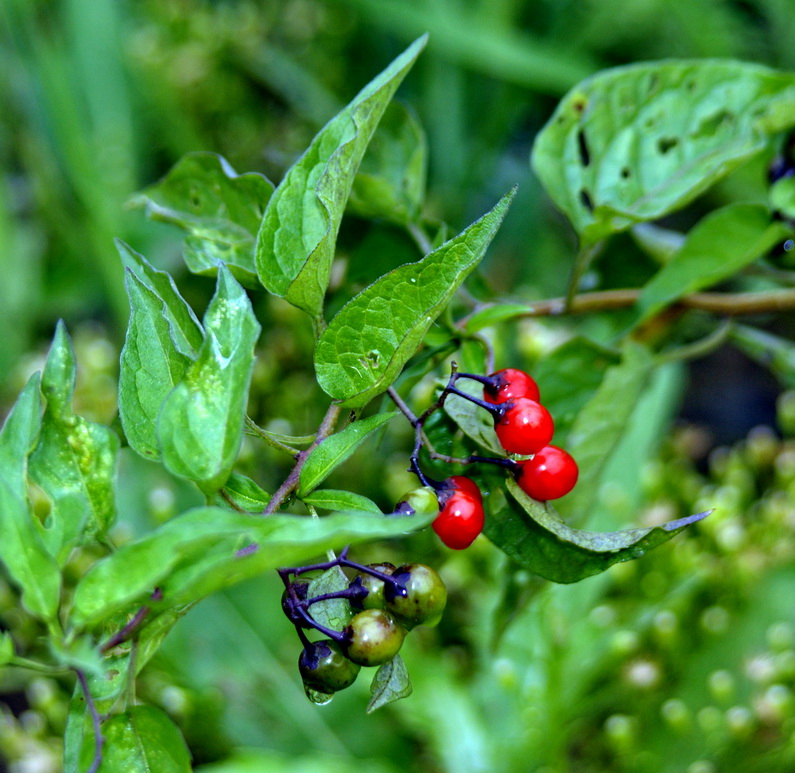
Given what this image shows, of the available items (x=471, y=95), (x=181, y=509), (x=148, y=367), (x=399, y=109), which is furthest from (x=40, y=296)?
(x=148, y=367)

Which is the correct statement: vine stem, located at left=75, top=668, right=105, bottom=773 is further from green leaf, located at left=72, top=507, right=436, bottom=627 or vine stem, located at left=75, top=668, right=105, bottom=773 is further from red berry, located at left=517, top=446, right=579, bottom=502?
red berry, located at left=517, top=446, right=579, bottom=502

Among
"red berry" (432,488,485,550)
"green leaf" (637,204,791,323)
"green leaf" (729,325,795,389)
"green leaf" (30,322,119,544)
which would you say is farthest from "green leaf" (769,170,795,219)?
"green leaf" (30,322,119,544)

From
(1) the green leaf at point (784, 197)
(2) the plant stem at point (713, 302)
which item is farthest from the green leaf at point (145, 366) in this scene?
(1) the green leaf at point (784, 197)

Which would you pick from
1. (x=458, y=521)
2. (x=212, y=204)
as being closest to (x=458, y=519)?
(x=458, y=521)

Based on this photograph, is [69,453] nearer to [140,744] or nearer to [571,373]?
[140,744]

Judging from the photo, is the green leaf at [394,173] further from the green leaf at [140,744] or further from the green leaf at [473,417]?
the green leaf at [140,744]
